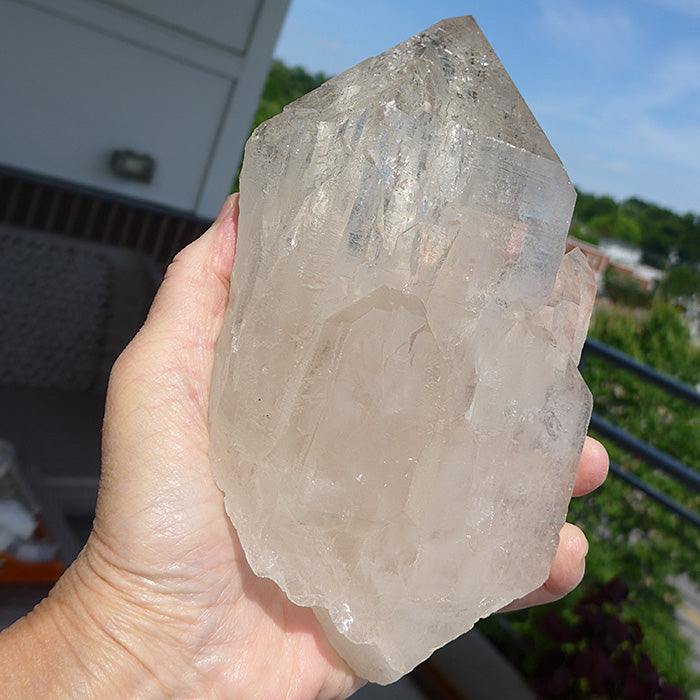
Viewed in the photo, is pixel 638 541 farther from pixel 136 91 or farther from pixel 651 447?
pixel 136 91

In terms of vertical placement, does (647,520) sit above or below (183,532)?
below

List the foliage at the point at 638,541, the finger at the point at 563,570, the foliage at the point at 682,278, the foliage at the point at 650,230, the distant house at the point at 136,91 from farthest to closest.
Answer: the foliage at the point at 650,230 → the foliage at the point at 682,278 → the distant house at the point at 136,91 → the foliage at the point at 638,541 → the finger at the point at 563,570

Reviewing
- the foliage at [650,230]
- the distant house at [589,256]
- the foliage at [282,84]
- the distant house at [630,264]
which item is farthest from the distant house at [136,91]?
the foliage at [650,230]

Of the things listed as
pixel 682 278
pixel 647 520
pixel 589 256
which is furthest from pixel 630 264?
pixel 589 256

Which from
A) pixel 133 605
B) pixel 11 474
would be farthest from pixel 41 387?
→ pixel 133 605

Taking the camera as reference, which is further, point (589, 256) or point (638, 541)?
point (638, 541)

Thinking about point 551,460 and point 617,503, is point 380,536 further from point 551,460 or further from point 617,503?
point 617,503

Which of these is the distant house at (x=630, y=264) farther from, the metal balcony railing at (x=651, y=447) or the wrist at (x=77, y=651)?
the wrist at (x=77, y=651)
